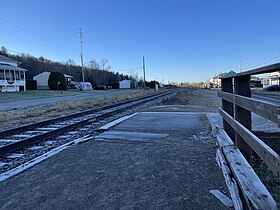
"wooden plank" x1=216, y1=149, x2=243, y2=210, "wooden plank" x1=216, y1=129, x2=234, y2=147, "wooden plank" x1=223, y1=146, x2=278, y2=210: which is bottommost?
"wooden plank" x1=216, y1=149, x2=243, y2=210

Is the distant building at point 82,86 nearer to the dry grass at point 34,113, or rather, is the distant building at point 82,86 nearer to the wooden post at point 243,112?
the dry grass at point 34,113

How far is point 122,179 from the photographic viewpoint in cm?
335

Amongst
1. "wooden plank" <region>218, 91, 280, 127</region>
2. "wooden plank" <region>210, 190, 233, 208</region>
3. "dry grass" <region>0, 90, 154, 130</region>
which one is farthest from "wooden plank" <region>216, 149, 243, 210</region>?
"dry grass" <region>0, 90, 154, 130</region>

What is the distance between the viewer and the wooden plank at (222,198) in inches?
99.0

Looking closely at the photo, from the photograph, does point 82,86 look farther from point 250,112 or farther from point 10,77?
point 250,112

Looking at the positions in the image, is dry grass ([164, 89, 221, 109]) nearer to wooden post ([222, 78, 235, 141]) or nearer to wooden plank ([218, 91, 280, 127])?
wooden post ([222, 78, 235, 141])

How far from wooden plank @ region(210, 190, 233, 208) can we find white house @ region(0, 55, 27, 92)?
1776 inches

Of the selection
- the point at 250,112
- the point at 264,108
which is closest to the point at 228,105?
the point at 250,112

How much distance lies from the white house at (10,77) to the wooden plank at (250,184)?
45.0m

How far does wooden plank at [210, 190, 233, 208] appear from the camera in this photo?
2515 millimetres

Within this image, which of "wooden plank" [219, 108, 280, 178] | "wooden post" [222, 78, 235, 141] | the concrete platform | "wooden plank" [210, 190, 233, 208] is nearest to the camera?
"wooden plank" [219, 108, 280, 178]

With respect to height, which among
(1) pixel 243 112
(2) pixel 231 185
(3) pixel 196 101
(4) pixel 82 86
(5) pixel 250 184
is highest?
(4) pixel 82 86

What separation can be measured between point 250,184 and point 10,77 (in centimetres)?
4959

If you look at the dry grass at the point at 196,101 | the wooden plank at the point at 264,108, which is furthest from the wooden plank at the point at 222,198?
the dry grass at the point at 196,101
